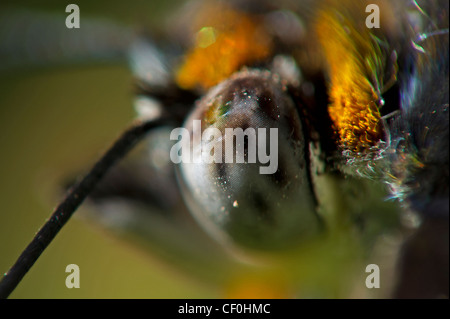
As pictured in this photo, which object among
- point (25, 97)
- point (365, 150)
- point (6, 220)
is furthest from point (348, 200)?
point (25, 97)

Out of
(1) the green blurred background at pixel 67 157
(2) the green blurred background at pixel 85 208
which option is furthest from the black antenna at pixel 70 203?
(1) the green blurred background at pixel 67 157

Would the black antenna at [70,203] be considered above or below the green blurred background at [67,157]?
below

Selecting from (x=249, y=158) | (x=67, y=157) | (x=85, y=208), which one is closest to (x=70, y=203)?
(x=249, y=158)

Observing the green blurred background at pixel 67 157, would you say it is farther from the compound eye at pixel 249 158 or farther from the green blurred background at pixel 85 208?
the compound eye at pixel 249 158

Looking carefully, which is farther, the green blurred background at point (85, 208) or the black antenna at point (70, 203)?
the green blurred background at point (85, 208)

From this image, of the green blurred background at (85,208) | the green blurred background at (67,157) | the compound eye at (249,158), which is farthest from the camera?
the green blurred background at (67,157)
